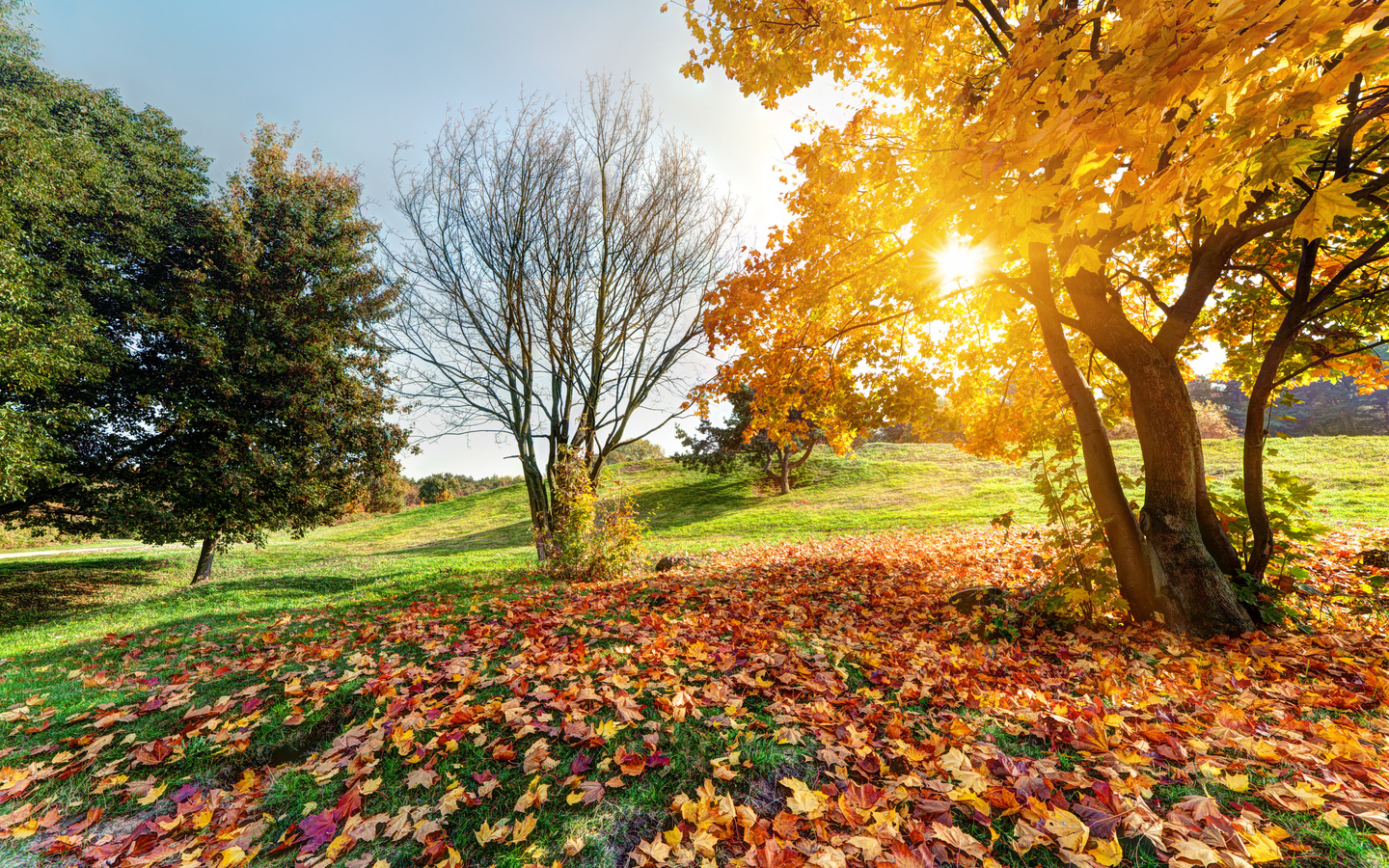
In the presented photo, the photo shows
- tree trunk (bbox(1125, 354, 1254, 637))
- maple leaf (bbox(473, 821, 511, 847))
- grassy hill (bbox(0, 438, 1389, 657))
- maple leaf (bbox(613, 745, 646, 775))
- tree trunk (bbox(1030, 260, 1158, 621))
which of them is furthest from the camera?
grassy hill (bbox(0, 438, 1389, 657))

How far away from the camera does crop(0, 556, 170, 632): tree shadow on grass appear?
30.2ft

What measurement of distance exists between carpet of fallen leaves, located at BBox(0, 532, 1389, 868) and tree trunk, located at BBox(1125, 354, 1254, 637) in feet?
0.85

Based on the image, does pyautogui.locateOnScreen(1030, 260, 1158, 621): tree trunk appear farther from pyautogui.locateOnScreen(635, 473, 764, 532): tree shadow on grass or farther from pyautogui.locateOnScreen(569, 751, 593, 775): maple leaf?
pyautogui.locateOnScreen(635, 473, 764, 532): tree shadow on grass

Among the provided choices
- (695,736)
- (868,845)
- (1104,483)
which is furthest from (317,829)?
(1104,483)

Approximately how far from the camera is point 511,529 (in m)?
24.4

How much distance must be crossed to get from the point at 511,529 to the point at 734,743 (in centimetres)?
2369

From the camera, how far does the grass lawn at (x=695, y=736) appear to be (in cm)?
224

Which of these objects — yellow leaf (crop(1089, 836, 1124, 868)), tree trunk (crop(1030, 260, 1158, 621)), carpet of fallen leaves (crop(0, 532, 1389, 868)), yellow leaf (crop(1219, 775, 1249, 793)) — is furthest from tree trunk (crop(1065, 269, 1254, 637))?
yellow leaf (crop(1089, 836, 1124, 868))

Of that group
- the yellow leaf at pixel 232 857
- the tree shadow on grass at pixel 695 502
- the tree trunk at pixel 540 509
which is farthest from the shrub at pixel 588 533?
the tree shadow on grass at pixel 695 502

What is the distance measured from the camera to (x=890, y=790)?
2447 mm

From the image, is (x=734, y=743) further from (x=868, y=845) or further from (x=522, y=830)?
(x=522, y=830)

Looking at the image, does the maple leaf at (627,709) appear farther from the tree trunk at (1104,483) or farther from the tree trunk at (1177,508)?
the tree trunk at (1177,508)

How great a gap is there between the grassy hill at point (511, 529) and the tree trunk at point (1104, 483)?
6689 mm

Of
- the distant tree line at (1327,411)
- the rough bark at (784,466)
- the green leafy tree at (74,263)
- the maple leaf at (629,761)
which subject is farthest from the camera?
the distant tree line at (1327,411)
